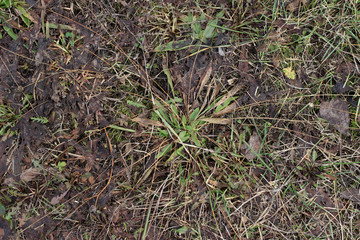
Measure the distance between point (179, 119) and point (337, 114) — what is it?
1.37 metres

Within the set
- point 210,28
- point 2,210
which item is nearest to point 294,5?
point 210,28

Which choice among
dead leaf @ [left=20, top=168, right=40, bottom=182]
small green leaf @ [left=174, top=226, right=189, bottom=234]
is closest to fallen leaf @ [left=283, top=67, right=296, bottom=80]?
small green leaf @ [left=174, top=226, right=189, bottom=234]

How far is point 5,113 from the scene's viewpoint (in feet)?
7.39

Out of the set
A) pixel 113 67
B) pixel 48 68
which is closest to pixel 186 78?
pixel 113 67

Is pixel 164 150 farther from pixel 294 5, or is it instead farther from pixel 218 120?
pixel 294 5

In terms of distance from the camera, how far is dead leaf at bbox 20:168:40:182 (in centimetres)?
223

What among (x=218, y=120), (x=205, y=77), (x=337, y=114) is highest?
(x=205, y=77)

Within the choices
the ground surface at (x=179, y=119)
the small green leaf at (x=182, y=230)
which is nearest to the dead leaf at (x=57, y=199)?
the ground surface at (x=179, y=119)

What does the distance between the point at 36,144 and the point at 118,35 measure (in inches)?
45.1

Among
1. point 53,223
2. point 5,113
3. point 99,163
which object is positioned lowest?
point 53,223

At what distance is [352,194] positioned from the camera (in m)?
2.32

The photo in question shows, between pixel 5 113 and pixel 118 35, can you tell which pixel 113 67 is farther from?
pixel 5 113

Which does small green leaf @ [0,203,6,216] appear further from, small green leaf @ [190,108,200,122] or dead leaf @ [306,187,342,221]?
dead leaf @ [306,187,342,221]

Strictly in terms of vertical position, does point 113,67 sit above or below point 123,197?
above
